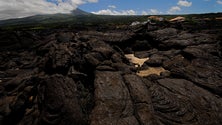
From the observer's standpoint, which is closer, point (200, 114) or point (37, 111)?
point (200, 114)

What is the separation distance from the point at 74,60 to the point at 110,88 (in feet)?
25.6

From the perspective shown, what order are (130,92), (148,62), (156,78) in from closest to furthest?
1. (130,92)
2. (156,78)
3. (148,62)

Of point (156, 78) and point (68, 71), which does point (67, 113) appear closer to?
point (68, 71)

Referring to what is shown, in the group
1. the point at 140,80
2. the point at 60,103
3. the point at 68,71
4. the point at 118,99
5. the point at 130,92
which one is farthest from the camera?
the point at 68,71

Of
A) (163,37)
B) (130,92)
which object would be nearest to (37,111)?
(130,92)

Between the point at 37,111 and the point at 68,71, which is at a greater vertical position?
the point at 68,71

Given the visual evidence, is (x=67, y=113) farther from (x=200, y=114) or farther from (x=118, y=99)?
(x=200, y=114)

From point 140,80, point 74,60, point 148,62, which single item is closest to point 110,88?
point 140,80

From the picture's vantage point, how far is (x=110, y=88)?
14781 mm

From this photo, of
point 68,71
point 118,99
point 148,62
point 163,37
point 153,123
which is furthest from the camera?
point 163,37

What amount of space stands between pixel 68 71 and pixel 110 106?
341 inches

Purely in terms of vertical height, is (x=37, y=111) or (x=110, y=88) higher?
(x=110, y=88)

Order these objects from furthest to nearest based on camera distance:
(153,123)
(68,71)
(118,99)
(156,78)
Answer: (68,71) < (156,78) < (118,99) < (153,123)

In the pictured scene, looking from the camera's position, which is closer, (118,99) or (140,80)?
(118,99)
